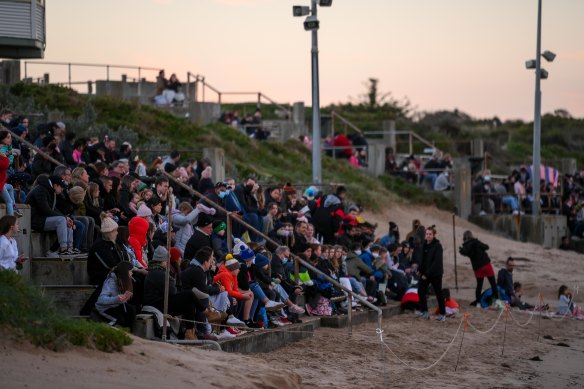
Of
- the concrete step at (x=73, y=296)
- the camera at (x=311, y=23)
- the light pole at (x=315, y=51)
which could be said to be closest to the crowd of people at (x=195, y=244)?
the concrete step at (x=73, y=296)

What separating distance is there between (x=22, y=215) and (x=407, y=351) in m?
6.47

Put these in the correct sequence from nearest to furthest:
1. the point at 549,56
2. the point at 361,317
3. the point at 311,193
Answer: the point at 361,317, the point at 311,193, the point at 549,56

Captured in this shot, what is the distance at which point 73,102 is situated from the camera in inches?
1453

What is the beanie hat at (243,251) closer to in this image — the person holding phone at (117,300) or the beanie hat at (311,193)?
the person holding phone at (117,300)

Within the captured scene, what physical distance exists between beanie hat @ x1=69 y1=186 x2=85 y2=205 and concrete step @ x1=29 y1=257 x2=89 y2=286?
1.00 m

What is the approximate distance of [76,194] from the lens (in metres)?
18.3

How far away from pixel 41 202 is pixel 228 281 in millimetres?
2908

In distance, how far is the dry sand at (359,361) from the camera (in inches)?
503

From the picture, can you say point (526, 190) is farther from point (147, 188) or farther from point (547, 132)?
point (547, 132)

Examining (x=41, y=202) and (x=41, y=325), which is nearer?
(x=41, y=325)

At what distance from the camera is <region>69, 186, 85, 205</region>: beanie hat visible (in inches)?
720

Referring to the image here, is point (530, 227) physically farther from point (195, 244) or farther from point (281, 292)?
point (195, 244)

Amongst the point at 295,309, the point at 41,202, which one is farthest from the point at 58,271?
the point at 295,309

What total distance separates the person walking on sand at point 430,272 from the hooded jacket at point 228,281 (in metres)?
7.05
